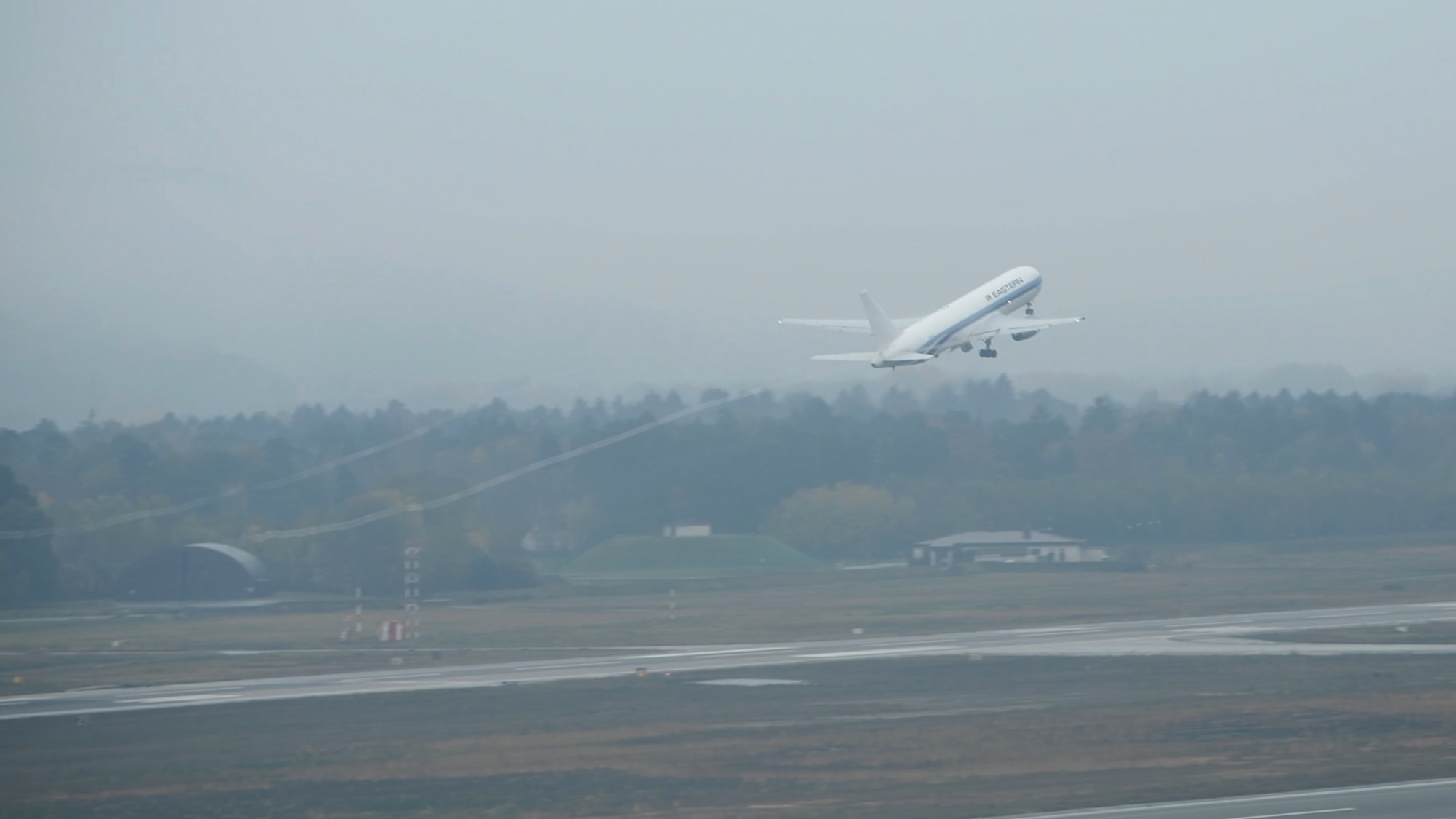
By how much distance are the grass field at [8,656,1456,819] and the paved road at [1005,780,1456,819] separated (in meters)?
1.04

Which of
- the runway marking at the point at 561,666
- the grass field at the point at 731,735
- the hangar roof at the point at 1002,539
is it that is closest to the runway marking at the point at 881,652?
the grass field at the point at 731,735

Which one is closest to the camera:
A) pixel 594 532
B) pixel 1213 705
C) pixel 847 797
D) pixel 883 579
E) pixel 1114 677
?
pixel 847 797

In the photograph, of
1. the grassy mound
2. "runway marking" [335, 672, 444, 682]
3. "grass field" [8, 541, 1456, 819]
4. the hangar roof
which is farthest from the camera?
the hangar roof

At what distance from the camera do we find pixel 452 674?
52.2 metres

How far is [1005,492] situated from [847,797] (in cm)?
6927

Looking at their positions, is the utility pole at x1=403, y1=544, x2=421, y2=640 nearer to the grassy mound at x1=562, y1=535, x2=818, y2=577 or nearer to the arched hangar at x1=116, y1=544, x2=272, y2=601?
the arched hangar at x1=116, y1=544, x2=272, y2=601

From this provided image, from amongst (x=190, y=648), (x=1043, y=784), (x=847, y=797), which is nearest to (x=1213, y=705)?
(x=1043, y=784)

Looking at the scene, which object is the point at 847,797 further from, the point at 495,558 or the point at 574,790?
the point at 495,558

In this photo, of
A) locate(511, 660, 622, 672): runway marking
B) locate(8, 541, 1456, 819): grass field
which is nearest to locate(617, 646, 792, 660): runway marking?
locate(511, 660, 622, 672): runway marking

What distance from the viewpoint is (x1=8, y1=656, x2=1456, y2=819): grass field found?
3086 cm

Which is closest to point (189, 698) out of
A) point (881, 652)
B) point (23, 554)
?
point (881, 652)

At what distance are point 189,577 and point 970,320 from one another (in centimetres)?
4554

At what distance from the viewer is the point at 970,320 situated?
6844cm

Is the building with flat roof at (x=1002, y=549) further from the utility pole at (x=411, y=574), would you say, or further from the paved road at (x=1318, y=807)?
the paved road at (x=1318, y=807)
